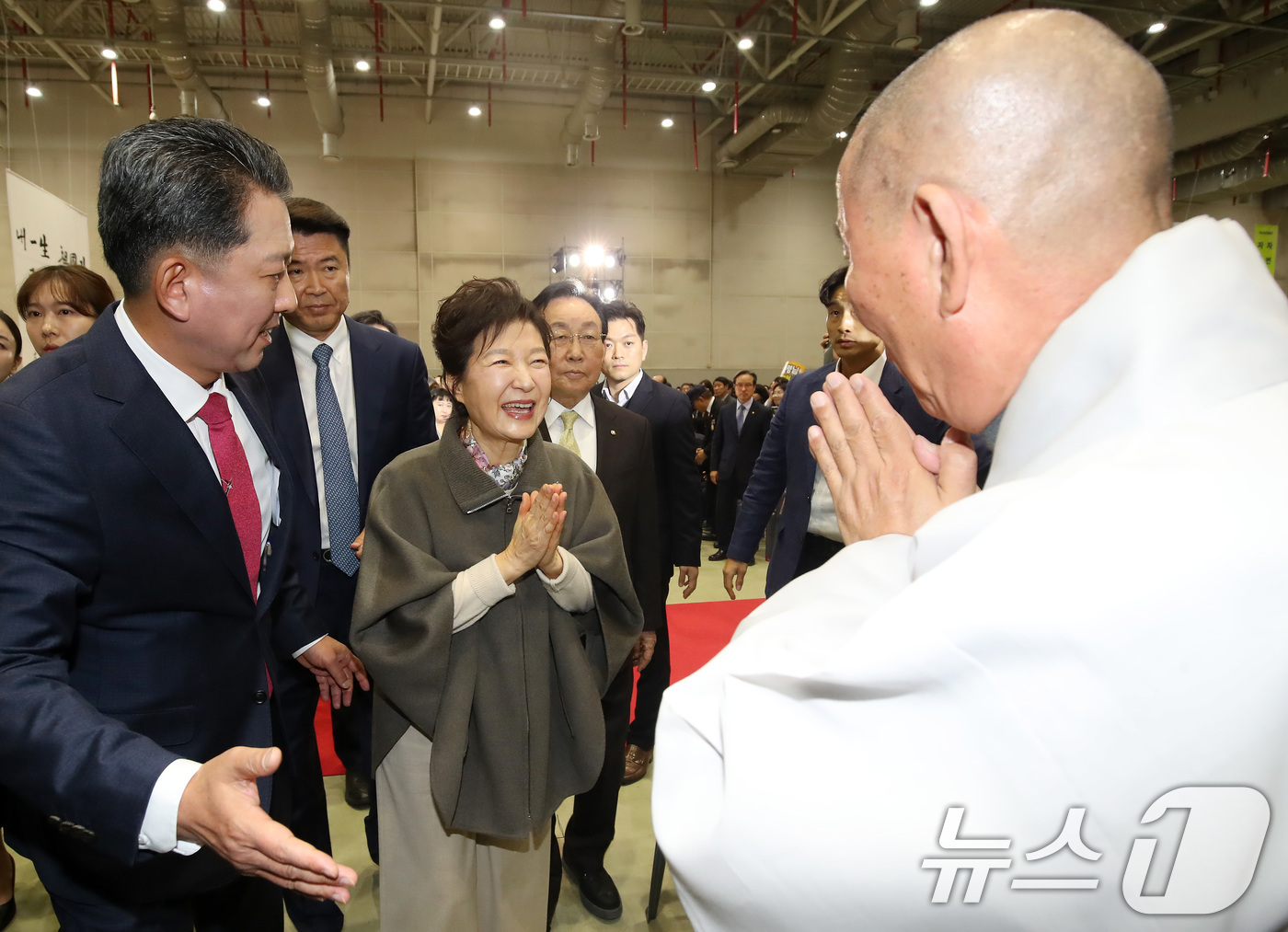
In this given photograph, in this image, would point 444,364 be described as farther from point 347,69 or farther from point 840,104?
point 347,69

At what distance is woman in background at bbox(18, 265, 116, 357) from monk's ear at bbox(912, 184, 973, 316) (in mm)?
2721

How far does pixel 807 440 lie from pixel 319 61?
8551 mm

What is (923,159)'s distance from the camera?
2.60 ft

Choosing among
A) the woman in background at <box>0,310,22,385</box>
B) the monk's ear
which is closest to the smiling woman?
the monk's ear

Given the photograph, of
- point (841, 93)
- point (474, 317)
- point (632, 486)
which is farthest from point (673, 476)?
point (841, 93)

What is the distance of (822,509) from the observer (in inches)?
103

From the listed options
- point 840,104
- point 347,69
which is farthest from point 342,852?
point 347,69

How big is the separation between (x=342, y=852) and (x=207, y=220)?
236 cm

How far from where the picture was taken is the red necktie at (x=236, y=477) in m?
1.53

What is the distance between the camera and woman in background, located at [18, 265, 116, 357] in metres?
2.57

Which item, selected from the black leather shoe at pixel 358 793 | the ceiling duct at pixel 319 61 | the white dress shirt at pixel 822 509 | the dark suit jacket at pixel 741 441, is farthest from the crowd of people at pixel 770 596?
the ceiling duct at pixel 319 61

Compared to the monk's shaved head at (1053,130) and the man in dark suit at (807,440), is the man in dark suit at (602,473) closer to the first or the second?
the man in dark suit at (807,440)

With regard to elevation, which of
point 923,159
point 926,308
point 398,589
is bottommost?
point 398,589

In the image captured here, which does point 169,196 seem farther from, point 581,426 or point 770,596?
point 581,426
